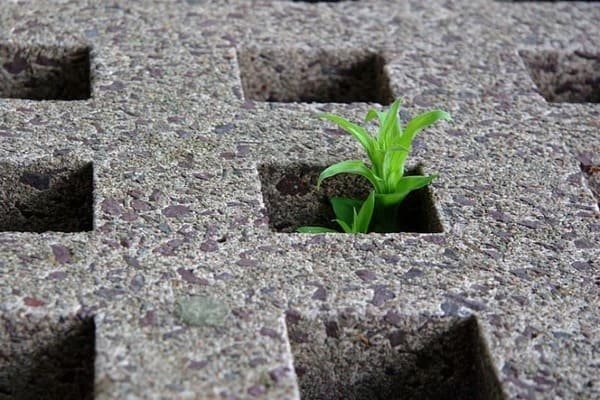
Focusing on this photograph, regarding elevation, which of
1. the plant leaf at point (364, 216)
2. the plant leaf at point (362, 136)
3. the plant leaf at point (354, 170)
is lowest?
the plant leaf at point (364, 216)

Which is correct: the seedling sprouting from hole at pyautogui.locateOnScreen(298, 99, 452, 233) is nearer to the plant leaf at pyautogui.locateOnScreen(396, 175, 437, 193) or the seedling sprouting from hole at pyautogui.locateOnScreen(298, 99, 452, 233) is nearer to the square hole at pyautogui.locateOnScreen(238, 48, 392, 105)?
the plant leaf at pyautogui.locateOnScreen(396, 175, 437, 193)

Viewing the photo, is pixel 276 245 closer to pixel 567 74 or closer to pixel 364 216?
pixel 364 216

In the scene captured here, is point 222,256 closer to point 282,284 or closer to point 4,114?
point 282,284

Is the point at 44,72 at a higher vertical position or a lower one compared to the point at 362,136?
lower

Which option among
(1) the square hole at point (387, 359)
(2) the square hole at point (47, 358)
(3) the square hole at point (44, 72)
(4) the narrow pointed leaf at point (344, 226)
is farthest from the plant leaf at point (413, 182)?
(3) the square hole at point (44, 72)

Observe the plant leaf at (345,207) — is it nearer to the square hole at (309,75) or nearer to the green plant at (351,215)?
the green plant at (351,215)

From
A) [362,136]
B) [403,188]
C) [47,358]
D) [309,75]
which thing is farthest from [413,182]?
[47,358]

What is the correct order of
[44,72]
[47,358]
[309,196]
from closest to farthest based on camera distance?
[47,358] → [309,196] → [44,72]

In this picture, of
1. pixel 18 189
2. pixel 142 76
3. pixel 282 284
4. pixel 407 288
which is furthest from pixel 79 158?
pixel 407 288
